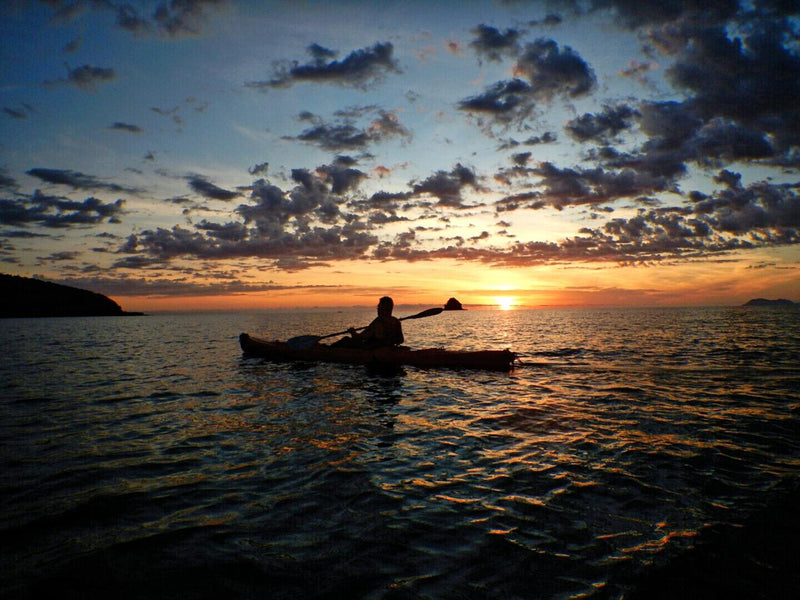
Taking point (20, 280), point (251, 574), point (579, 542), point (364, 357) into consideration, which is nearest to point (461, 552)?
point (579, 542)

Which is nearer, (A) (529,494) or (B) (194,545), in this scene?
(B) (194,545)

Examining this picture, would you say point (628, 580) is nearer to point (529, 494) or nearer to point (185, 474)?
point (529, 494)

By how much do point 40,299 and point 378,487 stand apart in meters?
209

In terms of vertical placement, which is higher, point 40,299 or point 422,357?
point 40,299

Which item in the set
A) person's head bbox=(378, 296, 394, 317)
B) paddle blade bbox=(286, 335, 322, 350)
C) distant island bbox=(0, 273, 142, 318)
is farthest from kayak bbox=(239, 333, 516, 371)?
distant island bbox=(0, 273, 142, 318)

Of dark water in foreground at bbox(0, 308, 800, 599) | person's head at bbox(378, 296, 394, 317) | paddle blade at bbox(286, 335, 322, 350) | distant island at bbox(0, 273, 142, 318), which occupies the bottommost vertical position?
dark water in foreground at bbox(0, 308, 800, 599)

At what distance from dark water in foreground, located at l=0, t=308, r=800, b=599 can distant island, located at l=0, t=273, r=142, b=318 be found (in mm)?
194072

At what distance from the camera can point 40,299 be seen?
160625mm

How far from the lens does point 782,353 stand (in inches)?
875

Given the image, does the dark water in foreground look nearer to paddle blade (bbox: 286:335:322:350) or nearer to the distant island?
paddle blade (bbox: 286:335:322:350)

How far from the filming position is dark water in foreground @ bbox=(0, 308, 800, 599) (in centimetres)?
399

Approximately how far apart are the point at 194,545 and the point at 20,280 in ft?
703

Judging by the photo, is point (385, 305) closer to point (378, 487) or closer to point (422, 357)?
point (422, 357)

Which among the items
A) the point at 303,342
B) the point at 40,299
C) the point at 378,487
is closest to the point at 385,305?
the point at 303,342
